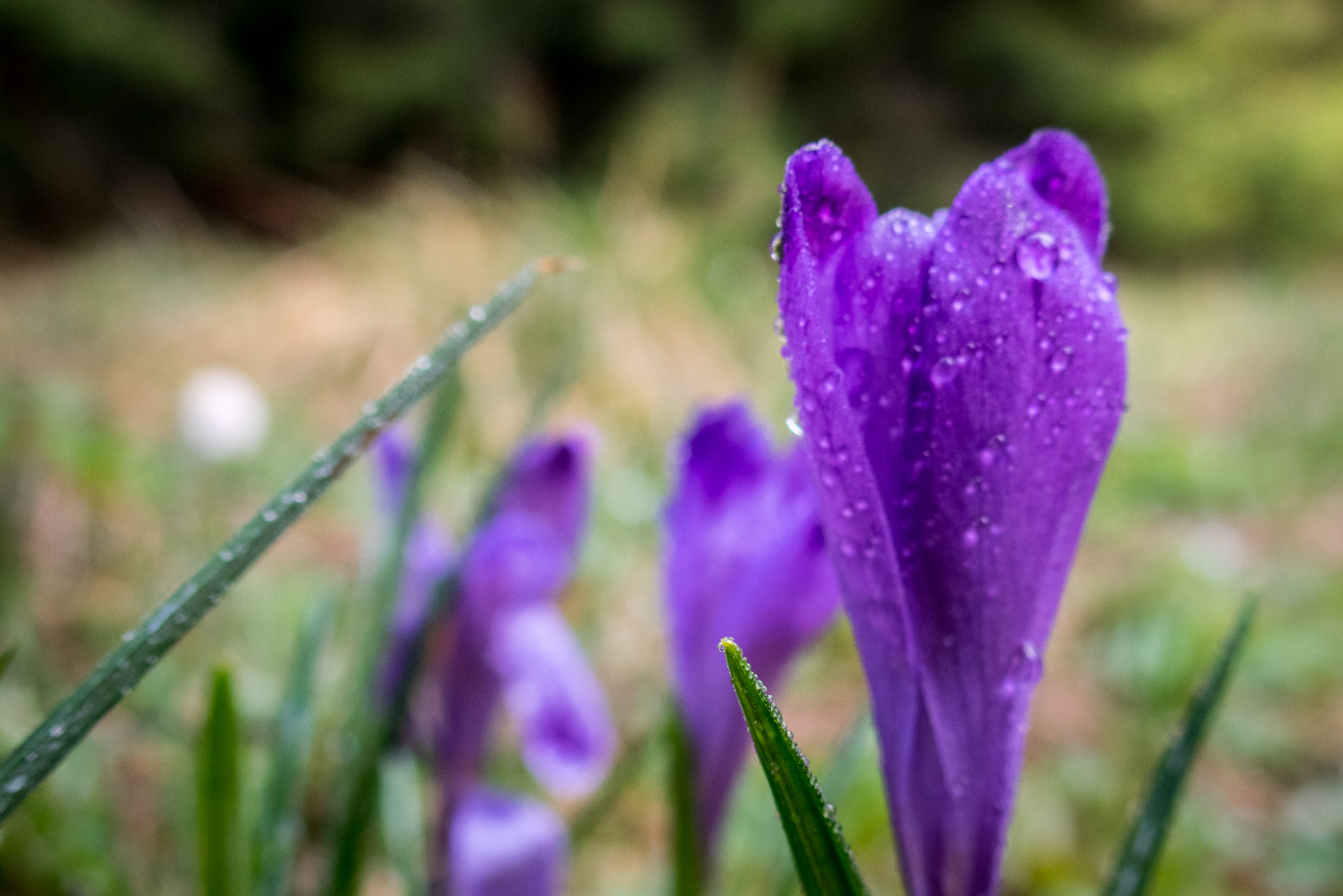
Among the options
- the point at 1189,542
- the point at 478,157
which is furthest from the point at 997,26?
the point at 1189,542

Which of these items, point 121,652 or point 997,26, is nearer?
point 121,652

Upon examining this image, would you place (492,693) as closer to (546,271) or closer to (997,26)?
(546,271)

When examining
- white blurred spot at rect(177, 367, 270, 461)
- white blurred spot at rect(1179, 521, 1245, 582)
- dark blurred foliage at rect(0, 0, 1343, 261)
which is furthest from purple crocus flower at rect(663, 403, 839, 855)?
dark blurred foliage at rect(0, 0, 1343, 261)

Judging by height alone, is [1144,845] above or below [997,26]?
below

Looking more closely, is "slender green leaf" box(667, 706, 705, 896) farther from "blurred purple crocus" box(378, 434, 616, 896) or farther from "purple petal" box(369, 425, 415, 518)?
"purple petal" box(369, 425, 415, 518)

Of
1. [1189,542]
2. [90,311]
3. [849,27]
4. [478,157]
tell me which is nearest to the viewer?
[1189,542]

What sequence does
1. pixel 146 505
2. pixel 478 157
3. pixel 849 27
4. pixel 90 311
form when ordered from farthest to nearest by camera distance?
1. pixel 849 27
2. pixel 478 157
3. pixel 90 311
4. pixel 146 505
